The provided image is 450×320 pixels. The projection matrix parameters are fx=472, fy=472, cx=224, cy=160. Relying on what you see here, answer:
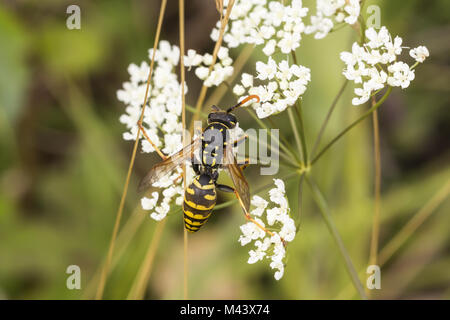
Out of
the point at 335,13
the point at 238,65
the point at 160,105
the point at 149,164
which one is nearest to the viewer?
the point at 335,13

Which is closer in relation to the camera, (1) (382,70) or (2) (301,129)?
(1) (382,70)

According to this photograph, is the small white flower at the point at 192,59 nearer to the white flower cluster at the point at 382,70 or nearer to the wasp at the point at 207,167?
the wasp at the point at 207,167

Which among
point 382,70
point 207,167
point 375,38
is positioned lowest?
point 207,167

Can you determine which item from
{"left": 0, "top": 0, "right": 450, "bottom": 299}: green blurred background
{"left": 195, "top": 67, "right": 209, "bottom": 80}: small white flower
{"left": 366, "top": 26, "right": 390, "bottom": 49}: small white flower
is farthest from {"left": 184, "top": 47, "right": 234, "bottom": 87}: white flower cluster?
{"left": 0, "top": 0, "right": 450, "bottom": 299}: green blurred background

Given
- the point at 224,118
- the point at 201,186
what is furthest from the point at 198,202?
the point at 224,118

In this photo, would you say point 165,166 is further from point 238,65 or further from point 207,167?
point 238,65

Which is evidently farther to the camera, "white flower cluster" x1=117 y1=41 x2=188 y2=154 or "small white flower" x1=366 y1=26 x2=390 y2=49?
"white flower cluster" x1=117 y1=41 x2=188 y2=154

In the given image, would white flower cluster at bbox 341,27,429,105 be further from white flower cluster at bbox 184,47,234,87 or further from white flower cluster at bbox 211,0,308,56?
white flower cluster at bbox 184,47,234,87
